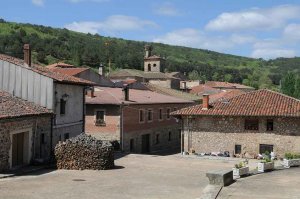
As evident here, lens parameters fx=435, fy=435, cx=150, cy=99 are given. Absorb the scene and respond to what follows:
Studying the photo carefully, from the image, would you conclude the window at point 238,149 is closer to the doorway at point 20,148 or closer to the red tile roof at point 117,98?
the red tile roof at point 117,98

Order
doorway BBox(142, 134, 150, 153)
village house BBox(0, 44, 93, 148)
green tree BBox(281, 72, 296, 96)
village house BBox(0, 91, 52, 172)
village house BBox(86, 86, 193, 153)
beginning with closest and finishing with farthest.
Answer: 1. village house BBox(0, 91, 52, 172)
2. village house BBox(0, 44, 93, 148)
3. village house BBox(86, 86, 193, 153)
4. doorway BBox(142, 134, 150, 153)
5. green tree BBox(281, 72, 296, 96)

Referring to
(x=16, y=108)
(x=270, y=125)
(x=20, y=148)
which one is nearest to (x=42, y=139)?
(x=20, y=148)

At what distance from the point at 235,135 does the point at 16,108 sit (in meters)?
17.2

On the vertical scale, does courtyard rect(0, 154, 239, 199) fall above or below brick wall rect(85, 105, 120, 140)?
below

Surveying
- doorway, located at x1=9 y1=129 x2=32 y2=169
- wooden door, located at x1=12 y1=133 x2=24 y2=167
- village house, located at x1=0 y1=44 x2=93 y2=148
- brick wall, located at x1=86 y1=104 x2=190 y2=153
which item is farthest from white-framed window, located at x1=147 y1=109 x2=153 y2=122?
wooden door, located at x1=12 y1=133 x2=24 y2=167

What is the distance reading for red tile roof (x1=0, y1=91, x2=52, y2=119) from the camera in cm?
2145

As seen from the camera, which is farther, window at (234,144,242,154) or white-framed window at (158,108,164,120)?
white-framed window at (158,108,164,120)

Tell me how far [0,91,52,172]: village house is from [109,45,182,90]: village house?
167 feet

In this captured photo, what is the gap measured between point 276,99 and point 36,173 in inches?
811

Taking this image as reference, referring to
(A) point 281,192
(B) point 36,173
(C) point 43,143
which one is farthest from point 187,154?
(A) point 281,192

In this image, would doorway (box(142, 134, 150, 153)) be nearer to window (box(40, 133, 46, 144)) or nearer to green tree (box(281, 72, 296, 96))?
window (box(40, 133, 46, 144))

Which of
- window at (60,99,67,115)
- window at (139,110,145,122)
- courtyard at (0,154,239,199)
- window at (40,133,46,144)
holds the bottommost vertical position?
courtyard at (0,154,239,199)

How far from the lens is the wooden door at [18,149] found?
2294 cm

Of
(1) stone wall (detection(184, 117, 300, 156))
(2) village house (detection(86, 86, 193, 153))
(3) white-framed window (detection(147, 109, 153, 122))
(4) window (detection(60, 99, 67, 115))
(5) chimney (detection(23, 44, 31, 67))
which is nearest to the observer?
(5) chimney (detection(23, 44, 31, 67))
